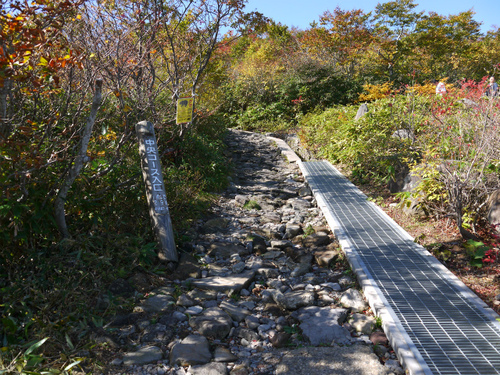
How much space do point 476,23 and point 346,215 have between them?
22644 millimetres

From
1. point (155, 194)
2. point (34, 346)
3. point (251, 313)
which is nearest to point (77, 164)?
point (155, 194)

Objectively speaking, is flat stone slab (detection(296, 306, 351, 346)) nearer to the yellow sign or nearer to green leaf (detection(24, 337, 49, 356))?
green leaf (detection(24, 337, 49, 356))

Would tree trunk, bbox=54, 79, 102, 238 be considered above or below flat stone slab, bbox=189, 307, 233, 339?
above

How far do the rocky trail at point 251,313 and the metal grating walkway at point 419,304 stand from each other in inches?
5.8

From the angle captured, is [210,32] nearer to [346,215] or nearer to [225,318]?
[346,215]

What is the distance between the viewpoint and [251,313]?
3.47 m

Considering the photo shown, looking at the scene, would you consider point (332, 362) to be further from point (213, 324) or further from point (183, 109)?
point (183, 109)

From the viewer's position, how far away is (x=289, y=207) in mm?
6566

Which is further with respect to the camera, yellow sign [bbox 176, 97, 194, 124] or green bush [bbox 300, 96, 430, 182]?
green bush [bbox 300, 96, 430, 182]

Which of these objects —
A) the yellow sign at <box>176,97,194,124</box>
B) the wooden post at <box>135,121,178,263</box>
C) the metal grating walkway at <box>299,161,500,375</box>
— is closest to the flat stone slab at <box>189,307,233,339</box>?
the wooden post at <box>135,121,178,263</box>

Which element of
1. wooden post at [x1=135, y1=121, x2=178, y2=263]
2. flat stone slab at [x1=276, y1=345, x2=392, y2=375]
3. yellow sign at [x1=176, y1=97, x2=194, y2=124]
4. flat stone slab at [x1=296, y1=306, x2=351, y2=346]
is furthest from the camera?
yellow sign at [x1=176, y1=97, x2=194, y2=124]

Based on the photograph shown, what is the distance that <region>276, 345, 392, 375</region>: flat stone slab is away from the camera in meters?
2.62

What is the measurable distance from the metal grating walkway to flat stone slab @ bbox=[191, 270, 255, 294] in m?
1.12

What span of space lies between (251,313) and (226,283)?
0.52 meters
